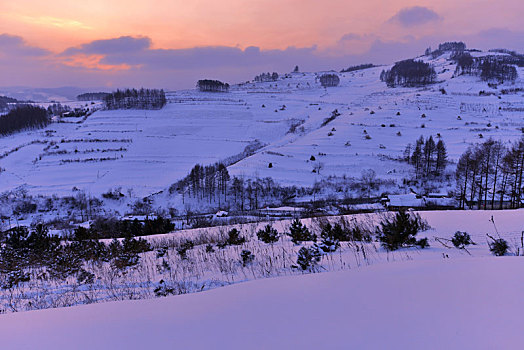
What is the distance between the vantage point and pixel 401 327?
2740mm

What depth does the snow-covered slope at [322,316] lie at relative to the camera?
263cm

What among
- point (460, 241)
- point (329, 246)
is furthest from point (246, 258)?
point (460, 241)

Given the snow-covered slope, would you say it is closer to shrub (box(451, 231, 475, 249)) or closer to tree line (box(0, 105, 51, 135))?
shrub (box(451, 231, 475, 249))

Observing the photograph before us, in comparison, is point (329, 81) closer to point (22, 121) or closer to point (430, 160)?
point (430, 160)

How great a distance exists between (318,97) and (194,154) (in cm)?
7566

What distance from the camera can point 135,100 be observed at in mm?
101188

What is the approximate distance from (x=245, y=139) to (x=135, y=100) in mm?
54577

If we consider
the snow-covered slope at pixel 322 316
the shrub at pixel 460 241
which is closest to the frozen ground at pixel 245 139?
the shrub at pixel 460 241

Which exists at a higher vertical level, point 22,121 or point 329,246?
point 22,121

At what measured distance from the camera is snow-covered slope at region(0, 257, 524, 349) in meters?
2.63

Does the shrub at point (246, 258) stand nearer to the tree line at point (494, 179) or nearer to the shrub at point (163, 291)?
the shrub at point (163, 291)

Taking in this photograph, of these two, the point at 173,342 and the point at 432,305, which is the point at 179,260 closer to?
the point at 173,342

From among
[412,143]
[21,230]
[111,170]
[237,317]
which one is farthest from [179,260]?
[412,143]

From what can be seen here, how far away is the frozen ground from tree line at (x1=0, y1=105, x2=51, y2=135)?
6282 mm
